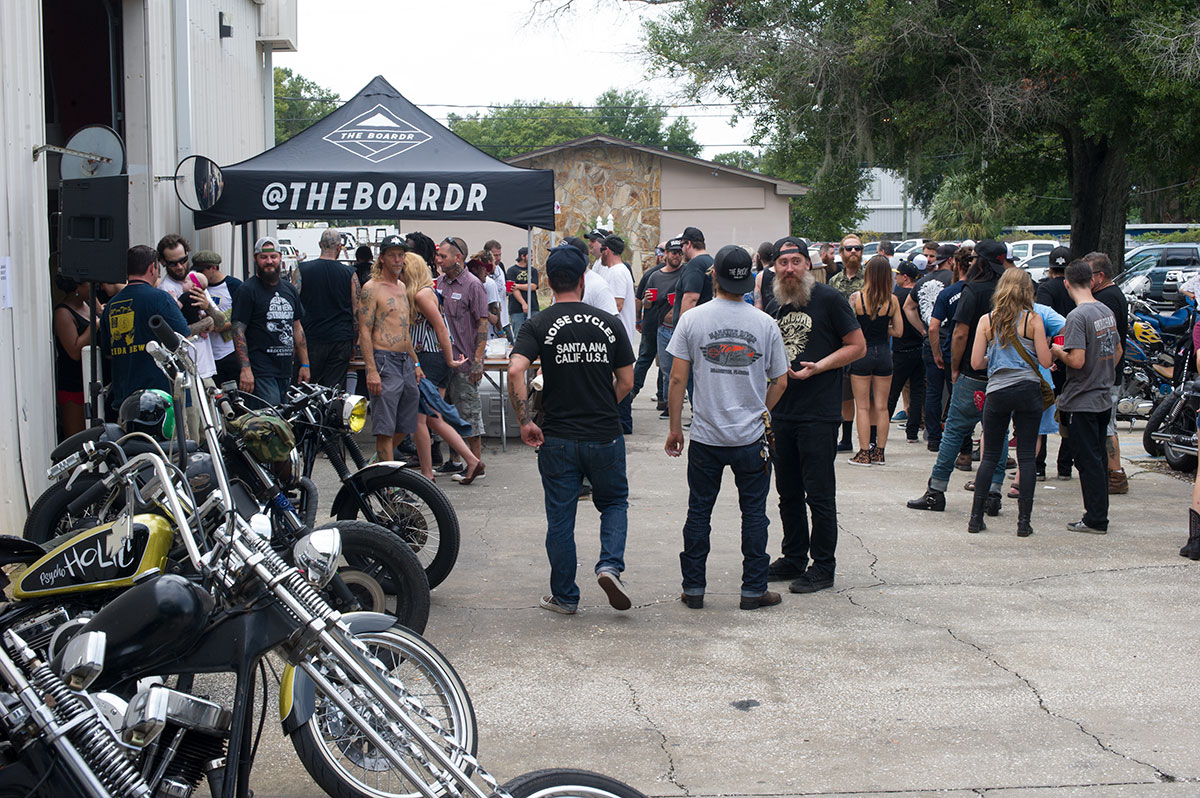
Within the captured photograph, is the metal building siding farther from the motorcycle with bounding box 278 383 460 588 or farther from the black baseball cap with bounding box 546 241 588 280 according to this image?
the black baseball cap with bounding box 546 241 588 280

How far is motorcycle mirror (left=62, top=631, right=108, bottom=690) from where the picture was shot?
249cm

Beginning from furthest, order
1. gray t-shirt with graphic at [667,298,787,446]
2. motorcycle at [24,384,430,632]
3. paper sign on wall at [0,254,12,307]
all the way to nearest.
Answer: paper sign on wall at [0,254,12,307]
gray t-shirt with graphic at [667,298,787,446]
motorcycle at [24,384,430,632]

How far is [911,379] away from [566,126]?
7889 centimetres

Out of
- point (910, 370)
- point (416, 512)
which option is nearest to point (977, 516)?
point (416, 512)

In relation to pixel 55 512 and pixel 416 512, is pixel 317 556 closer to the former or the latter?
pixel 416 512

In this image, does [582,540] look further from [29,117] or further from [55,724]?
[55,724]

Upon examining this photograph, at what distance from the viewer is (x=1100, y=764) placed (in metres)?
4.25

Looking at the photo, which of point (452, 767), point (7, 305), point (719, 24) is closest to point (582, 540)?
point (7, 305)

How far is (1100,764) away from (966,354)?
4.96 metres

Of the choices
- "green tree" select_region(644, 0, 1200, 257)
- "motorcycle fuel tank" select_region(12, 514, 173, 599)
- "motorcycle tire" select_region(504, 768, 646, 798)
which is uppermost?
"green tree" select_region(644, 0, 1200, 257)

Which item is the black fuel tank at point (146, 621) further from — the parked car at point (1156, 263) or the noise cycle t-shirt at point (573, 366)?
the parked car at point (1156, 263)

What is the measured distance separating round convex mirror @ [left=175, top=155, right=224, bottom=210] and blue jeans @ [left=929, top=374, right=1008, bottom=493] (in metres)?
6.91

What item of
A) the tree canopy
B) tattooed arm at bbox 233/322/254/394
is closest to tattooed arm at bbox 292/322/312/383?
tattooed arm at bbox 233/322/254/394

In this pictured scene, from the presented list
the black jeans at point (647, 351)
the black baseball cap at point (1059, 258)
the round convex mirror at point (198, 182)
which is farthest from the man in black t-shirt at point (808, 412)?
the black jeans at point (647, 351)
